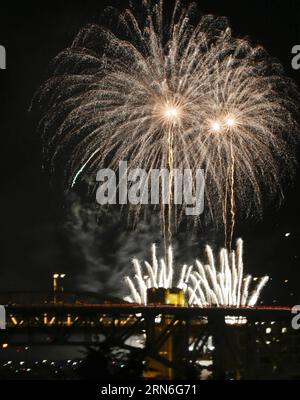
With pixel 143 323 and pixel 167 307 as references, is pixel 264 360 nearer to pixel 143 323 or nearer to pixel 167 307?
pixel 143 323

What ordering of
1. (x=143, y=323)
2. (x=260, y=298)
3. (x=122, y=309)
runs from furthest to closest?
(x=260, y=298), (x=143, y=323), (x=122, y=309)

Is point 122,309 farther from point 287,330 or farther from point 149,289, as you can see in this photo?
point 287,330

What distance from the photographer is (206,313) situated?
227ft

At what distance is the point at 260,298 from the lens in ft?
416

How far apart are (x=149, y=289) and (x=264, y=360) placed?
32130mm

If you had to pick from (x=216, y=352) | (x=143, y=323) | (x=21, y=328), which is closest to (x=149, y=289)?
(x=143, y=323)
